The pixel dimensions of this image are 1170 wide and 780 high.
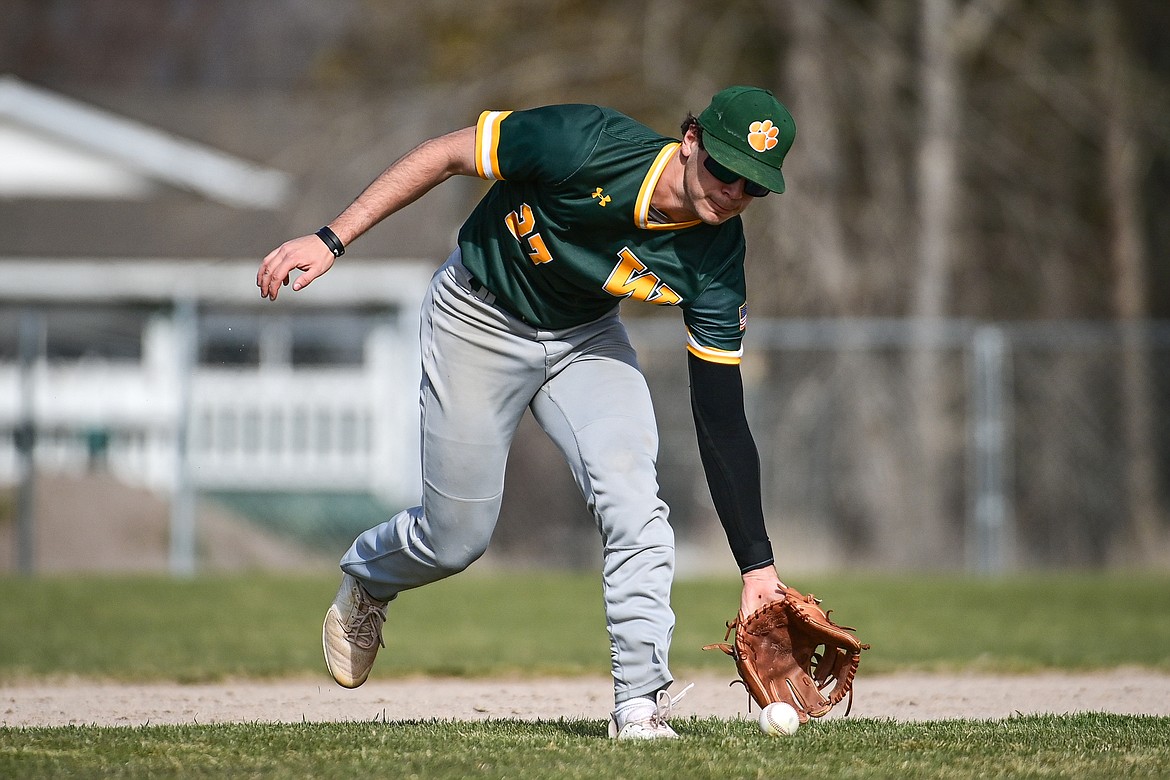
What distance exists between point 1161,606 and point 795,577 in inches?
123

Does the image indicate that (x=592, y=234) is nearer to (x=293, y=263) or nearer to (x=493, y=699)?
(x=293, y=263)

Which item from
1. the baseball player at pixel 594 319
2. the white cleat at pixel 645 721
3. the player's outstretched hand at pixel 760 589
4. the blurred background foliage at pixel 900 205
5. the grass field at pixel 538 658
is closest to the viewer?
the grass field at pixel 538 658

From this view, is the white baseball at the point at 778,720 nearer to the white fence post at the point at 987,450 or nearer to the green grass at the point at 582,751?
the green grass at the point at 582,751

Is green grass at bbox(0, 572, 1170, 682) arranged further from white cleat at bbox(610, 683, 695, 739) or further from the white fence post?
white cleat at bbox(610, 683, 695, 739)

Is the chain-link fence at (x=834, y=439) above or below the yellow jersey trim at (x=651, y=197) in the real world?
below

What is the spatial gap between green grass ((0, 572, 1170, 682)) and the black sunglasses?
3847 millimetres

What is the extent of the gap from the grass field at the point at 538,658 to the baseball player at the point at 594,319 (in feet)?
1.76

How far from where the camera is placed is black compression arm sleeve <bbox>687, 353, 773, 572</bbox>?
4613mm

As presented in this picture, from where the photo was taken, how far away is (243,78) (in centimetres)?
3488

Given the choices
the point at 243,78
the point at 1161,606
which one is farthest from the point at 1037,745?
the point at 243,78

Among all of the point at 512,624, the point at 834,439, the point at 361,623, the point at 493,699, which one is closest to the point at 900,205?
the point at 834,439

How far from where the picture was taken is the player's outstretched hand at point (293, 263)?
4.22m

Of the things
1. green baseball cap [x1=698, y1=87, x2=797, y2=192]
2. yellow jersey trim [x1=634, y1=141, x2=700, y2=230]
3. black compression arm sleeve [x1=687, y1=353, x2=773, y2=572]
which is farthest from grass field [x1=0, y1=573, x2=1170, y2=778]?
green baseball cap [x1=698, y1=87, x2=797, y2=192]

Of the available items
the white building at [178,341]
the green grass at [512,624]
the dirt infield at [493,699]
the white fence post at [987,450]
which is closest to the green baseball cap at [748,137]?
the dirt infield at [493,699]
